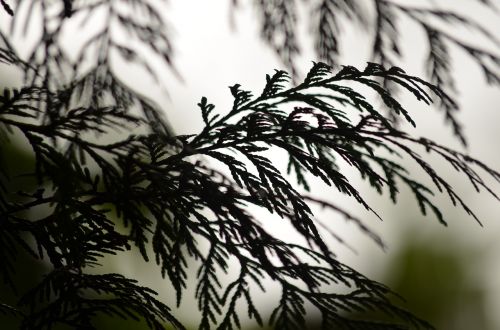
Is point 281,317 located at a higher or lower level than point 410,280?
lower

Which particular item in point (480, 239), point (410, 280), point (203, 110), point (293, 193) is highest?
point (480, 239)

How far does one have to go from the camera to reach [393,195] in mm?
1587

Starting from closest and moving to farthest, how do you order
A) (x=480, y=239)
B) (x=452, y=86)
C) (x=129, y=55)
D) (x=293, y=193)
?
(x=293, y=193), (x=452, y=86), (x=129, y=55), (x=480, y=239)

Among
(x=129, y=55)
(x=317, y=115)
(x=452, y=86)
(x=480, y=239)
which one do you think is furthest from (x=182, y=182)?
(x=480, y=239)

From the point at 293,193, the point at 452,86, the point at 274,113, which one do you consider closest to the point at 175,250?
the point at 293,193

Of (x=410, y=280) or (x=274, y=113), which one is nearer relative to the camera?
(x=274, y=113)

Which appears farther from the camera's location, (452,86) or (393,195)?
(452,86)

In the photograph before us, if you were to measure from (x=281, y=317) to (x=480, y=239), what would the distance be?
18.3m

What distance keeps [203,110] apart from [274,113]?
0.18 metres

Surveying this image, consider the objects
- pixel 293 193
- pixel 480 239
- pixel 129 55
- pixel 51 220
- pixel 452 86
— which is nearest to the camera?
pixel 293 193

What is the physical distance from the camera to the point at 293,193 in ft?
4.61

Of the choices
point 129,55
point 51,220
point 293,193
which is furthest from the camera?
point 129,55

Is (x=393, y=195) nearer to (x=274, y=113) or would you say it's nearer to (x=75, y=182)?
(x=274, y=113)

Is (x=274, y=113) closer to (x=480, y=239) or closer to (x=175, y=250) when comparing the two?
(x=175, y=250)
